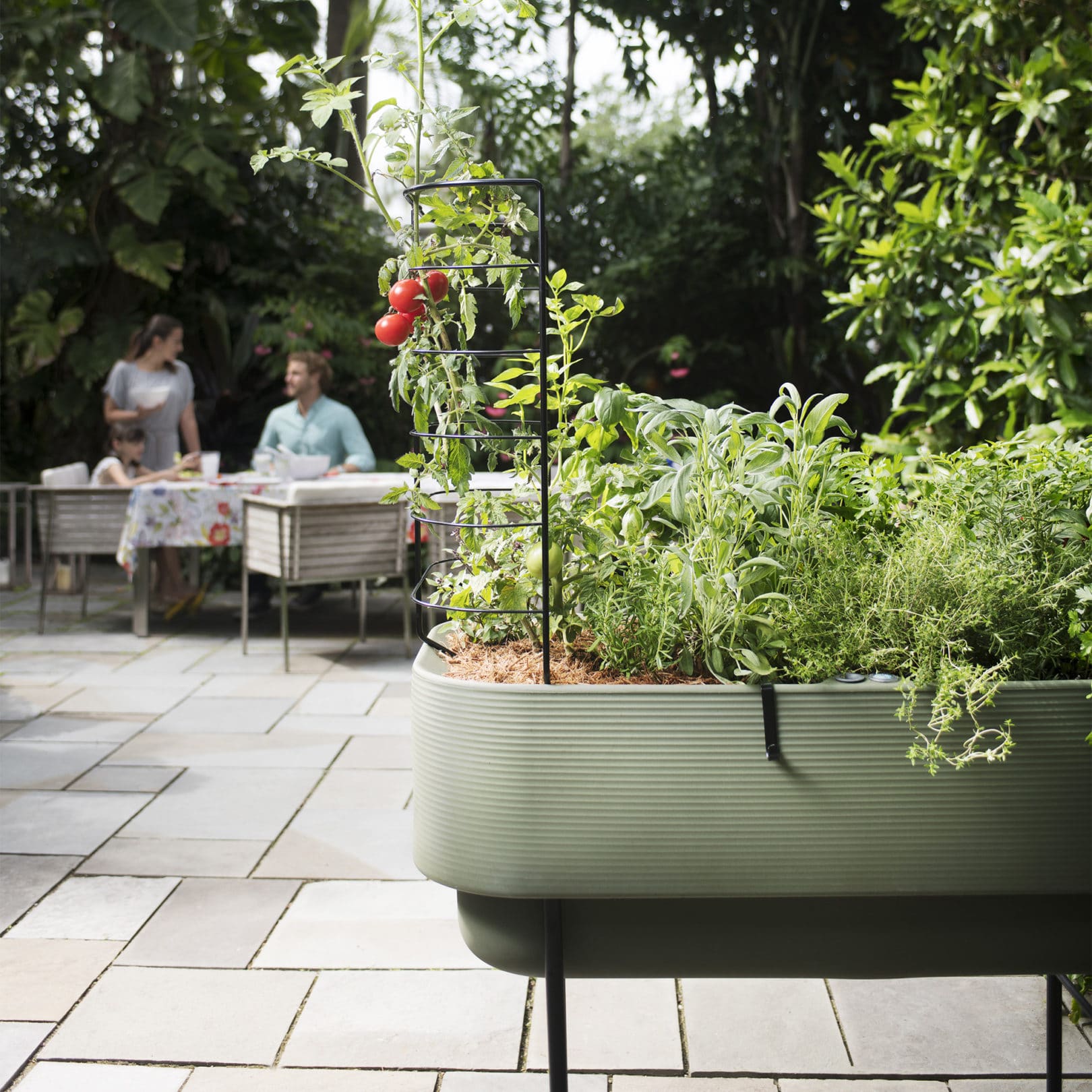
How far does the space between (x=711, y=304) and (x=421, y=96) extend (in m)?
6.96

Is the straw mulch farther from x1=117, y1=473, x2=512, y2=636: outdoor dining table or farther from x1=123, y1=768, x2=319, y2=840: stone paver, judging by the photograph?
x1=117, y1=473, x2=512, y2=636: outdoor dining table

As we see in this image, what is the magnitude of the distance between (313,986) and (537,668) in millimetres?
1060

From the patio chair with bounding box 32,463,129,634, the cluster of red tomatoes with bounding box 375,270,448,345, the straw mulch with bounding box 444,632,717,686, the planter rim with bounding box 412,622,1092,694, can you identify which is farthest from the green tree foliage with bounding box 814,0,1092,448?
the patio chair with bounding box 32,463,129,634

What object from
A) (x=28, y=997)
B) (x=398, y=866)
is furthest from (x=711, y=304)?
(x=28, y=997)

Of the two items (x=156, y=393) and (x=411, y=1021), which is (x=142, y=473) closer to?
(x=156, y=393)

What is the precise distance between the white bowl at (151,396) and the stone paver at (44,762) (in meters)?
2.66

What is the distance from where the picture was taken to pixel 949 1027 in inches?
85.6

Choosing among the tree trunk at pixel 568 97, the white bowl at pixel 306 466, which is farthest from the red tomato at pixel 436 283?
the tree trunk at pixel 568 97

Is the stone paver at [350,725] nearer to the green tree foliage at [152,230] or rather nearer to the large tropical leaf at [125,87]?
the green tree foliage at [152,230]

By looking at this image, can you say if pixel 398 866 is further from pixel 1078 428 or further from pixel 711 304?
pixel 711 304

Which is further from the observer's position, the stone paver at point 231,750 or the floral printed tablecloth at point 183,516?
the floral printed tablecloth at point 183,516

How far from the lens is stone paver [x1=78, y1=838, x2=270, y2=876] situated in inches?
114

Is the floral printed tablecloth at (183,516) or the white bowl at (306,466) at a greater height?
the white bowl at (306,466)

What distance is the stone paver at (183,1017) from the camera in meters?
2.09
